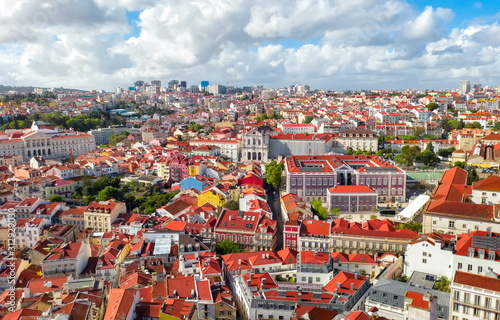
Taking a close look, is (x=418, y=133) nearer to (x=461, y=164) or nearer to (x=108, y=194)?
(x=461, y=164)

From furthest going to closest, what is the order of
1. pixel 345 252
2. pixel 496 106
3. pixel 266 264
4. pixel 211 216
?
pixel 496 106
pixel 211 216
pixel 345 252
pixel 266 264

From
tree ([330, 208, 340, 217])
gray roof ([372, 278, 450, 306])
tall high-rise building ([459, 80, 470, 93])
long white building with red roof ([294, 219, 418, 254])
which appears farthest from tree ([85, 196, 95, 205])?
tall high-rise building ([459, 80, 470, 93])

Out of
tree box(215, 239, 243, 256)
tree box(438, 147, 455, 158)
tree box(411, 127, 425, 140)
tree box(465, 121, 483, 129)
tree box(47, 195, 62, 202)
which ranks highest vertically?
tree box(465, 121, 483, 129)

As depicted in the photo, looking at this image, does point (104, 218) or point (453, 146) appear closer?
point (104, 218)

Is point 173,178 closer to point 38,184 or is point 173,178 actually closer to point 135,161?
point 135,161

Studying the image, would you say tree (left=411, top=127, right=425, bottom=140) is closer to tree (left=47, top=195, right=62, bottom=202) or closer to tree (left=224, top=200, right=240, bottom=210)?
tree (left=224, top=200, right=240, bottom=210)

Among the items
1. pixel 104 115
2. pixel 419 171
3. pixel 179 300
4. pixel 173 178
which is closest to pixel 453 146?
pixel 419 171

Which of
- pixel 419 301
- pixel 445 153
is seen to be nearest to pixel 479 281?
pixel 419 301

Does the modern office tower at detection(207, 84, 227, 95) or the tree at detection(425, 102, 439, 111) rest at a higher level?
the modern office tower at detection(207, 84, 227, 95)

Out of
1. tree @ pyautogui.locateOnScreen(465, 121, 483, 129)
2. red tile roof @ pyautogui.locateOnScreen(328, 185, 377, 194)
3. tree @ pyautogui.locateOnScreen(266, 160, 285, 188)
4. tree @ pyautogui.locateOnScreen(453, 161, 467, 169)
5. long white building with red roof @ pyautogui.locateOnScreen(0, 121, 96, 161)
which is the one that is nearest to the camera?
red tile roof @ pyautogui.locateOnScreen(328, 185, 377, 194)
